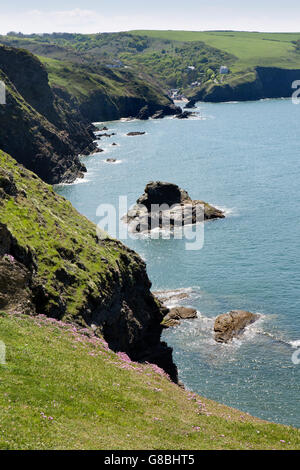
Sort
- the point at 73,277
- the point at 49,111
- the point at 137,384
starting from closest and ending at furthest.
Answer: the point at 137,384 → the point at 73,277 → the point at 49,111

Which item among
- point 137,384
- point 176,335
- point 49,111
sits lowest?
point 176,335

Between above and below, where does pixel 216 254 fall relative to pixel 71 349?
below

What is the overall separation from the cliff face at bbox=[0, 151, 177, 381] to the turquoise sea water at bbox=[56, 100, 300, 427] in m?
7.27

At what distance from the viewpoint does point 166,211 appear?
4523 inches

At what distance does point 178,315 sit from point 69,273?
26226mm

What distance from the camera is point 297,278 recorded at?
78.4m

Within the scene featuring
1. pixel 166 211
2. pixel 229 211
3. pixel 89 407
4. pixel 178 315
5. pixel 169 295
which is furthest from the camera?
pixel 229 211

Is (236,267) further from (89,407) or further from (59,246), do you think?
(89,407)

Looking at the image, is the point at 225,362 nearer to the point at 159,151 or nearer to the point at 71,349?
the point at 71,349

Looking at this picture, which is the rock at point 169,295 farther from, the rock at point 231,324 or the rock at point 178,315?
the rock at point 231,324

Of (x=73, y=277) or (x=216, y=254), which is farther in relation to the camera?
(x=216, y=254)

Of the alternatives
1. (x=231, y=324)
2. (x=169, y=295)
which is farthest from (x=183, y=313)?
(x=231, y=324)
